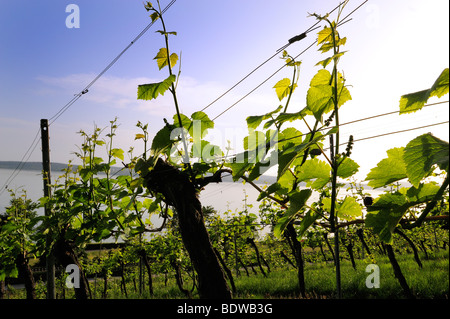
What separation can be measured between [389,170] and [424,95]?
281 mm

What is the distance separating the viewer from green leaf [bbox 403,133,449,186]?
628 millimetres

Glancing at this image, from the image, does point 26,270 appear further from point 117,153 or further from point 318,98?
point 318,98

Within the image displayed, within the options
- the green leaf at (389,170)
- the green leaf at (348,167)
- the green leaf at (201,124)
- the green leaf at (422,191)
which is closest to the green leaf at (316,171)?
the green leaf at (348,167)

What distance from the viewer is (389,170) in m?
0.90

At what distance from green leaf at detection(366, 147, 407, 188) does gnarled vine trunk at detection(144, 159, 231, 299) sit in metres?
1.31

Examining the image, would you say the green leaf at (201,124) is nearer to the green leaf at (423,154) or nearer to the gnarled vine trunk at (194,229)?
the gnarled vine trunk at (194,229)

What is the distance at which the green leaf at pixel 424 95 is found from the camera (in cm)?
62

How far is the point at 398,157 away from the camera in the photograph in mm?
889

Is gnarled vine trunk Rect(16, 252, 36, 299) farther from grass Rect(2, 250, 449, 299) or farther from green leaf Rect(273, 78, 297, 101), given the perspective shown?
green leaf Rect(273, 78, 297, 101)
